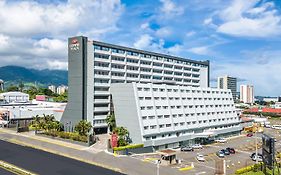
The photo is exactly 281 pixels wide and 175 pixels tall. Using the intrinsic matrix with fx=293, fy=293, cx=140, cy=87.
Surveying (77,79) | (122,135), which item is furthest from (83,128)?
(77,79)

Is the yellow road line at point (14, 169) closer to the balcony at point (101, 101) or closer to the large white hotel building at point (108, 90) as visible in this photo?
the large white hotel building at point (108, 90)

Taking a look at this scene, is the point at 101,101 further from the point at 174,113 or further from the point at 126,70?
the point at 174,113

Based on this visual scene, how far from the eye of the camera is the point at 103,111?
98.9 metres

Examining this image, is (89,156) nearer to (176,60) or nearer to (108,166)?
(108,166)

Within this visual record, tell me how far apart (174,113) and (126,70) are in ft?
94.2

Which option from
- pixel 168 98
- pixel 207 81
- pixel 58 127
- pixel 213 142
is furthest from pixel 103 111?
pixel 207 81

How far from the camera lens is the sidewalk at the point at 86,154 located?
5669 cm

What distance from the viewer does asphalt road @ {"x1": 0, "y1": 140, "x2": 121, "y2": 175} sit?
54938mm

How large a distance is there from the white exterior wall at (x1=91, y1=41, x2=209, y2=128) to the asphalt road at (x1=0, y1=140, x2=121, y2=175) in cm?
2844

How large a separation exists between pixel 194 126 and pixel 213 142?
334 inches

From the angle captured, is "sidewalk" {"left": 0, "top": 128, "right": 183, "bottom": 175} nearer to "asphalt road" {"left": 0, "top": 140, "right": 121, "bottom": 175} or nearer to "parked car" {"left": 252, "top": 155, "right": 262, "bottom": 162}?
"asphalt road" {"left": 0, "top": 140, "right": 121, "bottom": 175}

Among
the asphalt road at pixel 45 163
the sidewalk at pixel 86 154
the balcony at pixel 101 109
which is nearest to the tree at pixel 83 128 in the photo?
the sidewalk at pixel 86 154

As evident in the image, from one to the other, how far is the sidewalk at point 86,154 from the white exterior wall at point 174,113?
12577 mm

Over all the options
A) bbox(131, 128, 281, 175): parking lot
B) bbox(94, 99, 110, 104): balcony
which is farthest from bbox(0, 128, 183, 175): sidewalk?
bbox(94, 99, 110, 104): balcony
